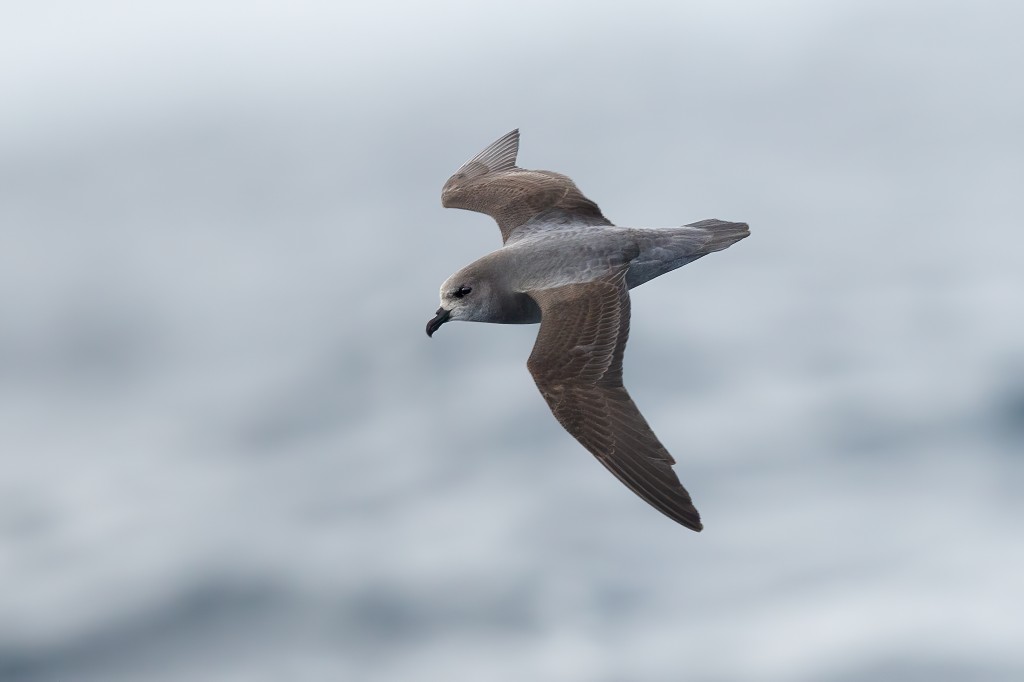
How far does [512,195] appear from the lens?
17.3 metres

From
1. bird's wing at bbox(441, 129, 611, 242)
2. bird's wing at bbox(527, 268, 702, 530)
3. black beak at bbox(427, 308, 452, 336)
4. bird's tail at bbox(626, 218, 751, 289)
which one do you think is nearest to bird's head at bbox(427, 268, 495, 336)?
black beak at bbox(427, 308, 452, 336)

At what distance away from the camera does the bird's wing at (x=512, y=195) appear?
16.7 m

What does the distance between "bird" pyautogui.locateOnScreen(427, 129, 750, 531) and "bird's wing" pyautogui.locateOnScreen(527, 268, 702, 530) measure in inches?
0.5

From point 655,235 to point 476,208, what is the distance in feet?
10.6

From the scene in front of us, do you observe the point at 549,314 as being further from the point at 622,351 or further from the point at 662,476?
the point at 662,476

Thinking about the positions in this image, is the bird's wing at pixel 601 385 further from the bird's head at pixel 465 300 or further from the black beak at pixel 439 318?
the black beak at pixel 439 318

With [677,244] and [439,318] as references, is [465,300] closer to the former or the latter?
[439,318]

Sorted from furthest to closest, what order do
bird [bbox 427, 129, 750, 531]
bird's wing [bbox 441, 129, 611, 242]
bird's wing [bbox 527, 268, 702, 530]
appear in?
bird's wing [bbox 441, 129, 611, 242] → bird [bbox 427, 129, 750, 531] → bird's wing [bbox 527, 268, 702, 530]

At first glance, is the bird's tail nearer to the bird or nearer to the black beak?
the bird

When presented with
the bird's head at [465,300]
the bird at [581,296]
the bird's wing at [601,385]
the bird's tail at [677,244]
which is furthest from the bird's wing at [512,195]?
the bird's wing at [601,385]

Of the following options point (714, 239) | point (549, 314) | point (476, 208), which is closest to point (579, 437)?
point (549, 314)

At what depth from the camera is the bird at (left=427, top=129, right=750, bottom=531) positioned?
12.9m

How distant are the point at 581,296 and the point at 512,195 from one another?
137 inches

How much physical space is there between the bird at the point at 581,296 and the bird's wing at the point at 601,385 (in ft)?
0.04
